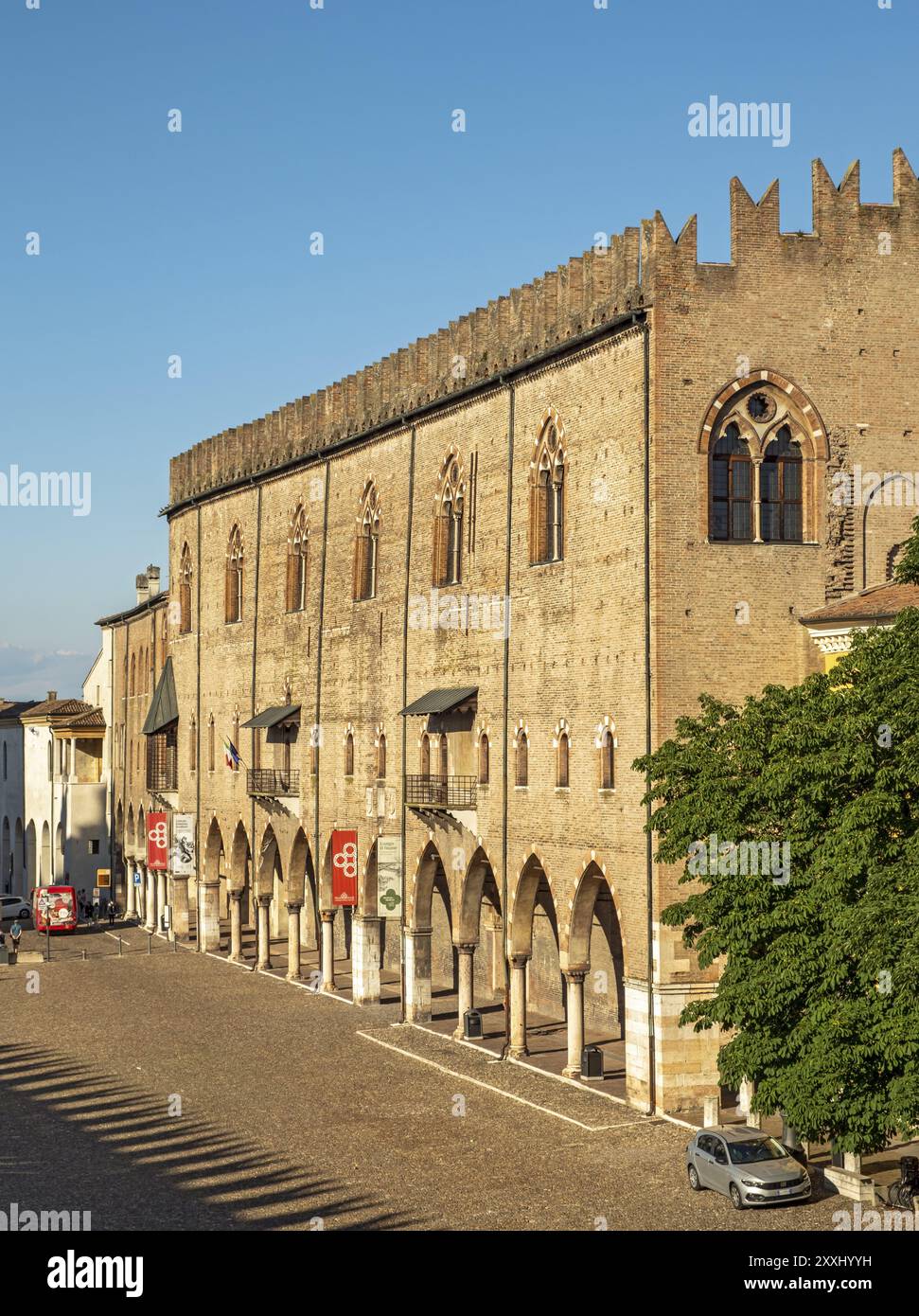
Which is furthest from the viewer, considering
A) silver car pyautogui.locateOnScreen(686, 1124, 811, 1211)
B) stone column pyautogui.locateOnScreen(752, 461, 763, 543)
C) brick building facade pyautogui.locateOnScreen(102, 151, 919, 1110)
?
stone column pyautogui.locateOnScreen(752, 461, 763, 543)

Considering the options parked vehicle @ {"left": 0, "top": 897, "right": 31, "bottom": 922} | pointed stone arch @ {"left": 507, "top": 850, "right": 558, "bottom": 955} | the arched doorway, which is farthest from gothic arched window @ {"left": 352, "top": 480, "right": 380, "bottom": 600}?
parked vehicle @ {"left": 0, "top": 897, "right": 31, "bottom": 922}

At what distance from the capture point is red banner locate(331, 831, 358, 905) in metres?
54.3

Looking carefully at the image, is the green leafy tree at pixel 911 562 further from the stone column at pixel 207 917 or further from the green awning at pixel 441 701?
the stone column at pixel 207 917

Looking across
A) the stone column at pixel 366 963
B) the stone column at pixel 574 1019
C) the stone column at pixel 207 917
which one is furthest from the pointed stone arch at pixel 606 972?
the stone column at pixel 207 917

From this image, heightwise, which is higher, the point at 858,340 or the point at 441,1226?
the point at 858,340

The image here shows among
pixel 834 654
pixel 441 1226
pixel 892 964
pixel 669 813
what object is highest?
pixel 834 654

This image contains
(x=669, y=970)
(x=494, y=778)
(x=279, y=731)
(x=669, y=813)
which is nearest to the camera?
(x=669, y=813)

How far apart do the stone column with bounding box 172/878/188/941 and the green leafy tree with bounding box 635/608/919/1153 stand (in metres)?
43.6

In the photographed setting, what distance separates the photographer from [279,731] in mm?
63156

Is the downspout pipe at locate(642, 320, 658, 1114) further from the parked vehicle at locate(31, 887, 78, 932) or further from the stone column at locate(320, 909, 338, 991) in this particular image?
the parked vehicle at locate(31, 887, 78, 932)

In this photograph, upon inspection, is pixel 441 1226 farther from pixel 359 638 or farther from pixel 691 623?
pixel 359 638
